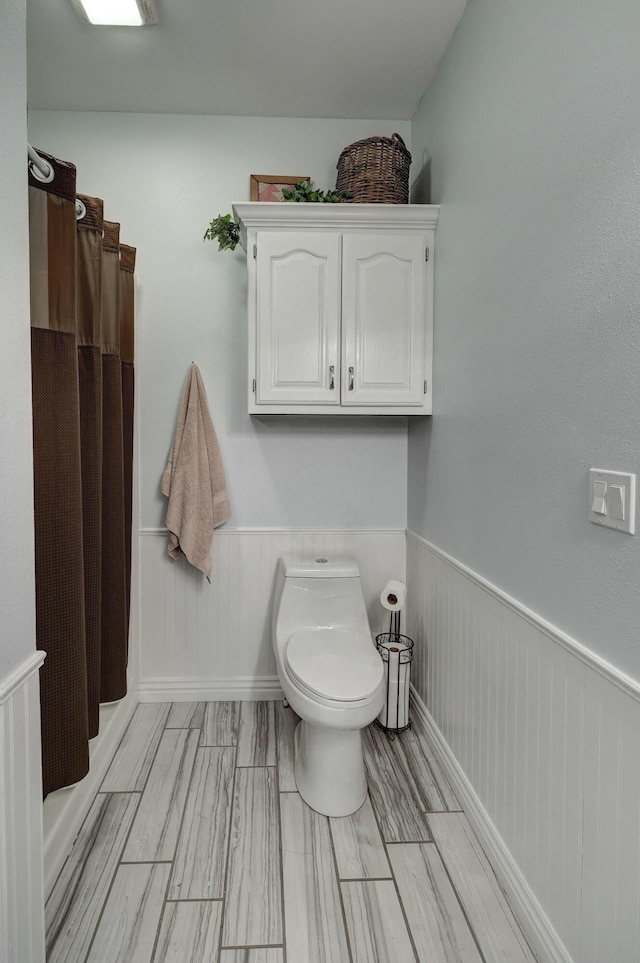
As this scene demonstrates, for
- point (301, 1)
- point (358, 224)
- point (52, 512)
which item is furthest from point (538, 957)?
point (301, 1)

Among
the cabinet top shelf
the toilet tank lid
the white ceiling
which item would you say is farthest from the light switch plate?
the white ceiling

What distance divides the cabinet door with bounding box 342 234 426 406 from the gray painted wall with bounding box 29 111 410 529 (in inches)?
15.4

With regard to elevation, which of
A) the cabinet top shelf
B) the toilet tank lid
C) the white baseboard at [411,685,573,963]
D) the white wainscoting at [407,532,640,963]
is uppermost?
the cabinet top shelf

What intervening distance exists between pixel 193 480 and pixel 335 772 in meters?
1.32

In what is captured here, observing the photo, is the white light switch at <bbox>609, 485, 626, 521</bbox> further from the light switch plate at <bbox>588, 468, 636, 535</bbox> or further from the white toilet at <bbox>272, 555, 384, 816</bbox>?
the white toilet at <bbox>272, 555, 384, 816</bbox>

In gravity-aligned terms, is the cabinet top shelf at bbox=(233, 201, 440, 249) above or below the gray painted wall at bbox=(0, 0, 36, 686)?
above

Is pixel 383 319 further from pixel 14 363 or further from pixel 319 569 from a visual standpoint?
pixel 14 363

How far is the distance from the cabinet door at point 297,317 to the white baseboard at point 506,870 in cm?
144

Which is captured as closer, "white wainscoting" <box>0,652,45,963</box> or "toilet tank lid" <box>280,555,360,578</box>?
"white wainscoting" <box>0,652,45,963</box>

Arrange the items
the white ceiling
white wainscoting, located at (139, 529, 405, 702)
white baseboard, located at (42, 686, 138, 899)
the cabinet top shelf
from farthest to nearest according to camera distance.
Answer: white wainscoting, located at (139, 529, 405, 702) → the cabinet top shelf → the white ceiling → white baseboard, located at (42, 686, 138, 899)

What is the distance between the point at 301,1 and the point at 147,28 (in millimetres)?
552

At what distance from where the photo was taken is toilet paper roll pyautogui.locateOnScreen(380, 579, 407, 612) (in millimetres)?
2494

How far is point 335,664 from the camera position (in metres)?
2.07

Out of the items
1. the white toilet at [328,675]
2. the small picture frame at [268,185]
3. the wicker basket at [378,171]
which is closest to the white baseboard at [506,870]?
the white toilet at [328,675]
